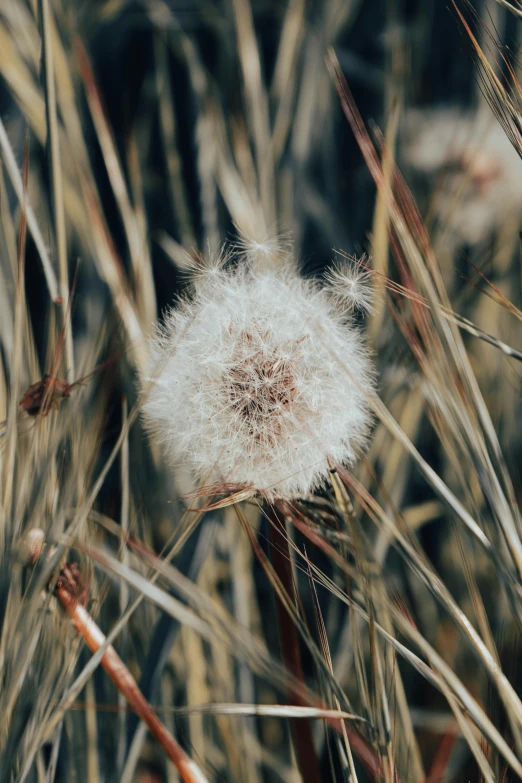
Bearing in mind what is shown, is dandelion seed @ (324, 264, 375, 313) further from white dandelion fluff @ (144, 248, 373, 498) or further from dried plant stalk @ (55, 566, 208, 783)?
dried plant stalk @ (55, 566, 208, 783)

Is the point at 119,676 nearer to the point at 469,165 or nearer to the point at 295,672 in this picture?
the point at 295,672

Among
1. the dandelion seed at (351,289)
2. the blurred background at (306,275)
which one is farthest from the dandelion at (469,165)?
the dandelion seed at (351,289)

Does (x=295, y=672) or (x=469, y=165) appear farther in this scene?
(x=469, y=165)

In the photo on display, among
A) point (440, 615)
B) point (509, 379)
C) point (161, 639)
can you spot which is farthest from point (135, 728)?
point (509, 379)

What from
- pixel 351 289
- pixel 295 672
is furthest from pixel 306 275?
pixel 295 672

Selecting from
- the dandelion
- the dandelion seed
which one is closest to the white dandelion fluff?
the dandelion seed

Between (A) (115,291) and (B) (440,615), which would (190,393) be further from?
(B) (440,615)

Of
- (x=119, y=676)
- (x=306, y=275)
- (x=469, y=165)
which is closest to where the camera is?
(x=119, y=676)
